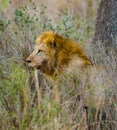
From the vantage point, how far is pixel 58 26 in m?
9.09

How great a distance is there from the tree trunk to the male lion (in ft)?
3.53

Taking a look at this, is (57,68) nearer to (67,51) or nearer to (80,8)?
(67,51)

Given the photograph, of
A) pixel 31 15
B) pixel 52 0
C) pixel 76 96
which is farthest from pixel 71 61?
pixel 52 0

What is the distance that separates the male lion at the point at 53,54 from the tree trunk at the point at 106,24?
1075mm

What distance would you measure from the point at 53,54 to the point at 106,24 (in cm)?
137

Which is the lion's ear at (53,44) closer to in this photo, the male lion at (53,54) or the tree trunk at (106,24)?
the male lion at (53,54)

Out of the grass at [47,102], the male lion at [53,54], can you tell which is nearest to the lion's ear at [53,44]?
the male lion at [53,54]

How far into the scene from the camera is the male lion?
7500mm

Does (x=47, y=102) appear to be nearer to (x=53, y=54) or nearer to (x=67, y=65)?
(x=67, y=65)

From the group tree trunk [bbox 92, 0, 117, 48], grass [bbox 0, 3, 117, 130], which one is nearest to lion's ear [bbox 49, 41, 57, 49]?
grass [bbox 0, 3, 117, 130]

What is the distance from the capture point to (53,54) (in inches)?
298

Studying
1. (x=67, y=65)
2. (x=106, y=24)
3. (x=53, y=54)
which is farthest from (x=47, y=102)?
(x=106, y=24)

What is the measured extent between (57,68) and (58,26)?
5.62ft

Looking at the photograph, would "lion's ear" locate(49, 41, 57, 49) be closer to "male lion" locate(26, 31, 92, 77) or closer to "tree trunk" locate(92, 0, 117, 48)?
"male lion" locate(26, 31, 92, 77)
